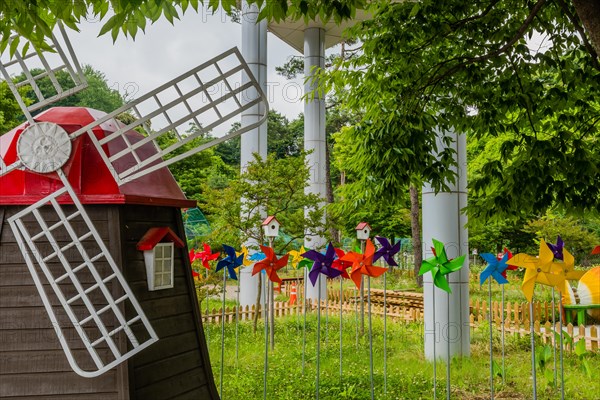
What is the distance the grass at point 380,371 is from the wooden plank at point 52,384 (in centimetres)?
283

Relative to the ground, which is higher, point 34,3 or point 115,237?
point 34,3

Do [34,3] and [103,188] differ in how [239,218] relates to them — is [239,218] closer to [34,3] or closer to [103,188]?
[103,188]

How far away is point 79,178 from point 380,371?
530cm

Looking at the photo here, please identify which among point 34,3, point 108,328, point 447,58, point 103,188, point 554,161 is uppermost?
point 447,58

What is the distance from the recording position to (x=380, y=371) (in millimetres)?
7625

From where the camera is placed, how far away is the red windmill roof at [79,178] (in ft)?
12.4

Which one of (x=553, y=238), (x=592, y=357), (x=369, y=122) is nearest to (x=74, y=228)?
(x=369, y=122)

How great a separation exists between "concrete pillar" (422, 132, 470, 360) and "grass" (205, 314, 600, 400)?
274 mm

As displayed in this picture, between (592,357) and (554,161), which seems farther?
(592,357)

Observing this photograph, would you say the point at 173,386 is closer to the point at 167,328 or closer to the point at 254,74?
the point at 167,328

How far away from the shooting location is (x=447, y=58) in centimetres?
555

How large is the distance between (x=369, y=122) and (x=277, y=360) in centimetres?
417

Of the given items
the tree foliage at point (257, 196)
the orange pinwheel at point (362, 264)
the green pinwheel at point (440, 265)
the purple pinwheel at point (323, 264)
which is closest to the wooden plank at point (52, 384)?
the purple pinwheel at point (323, 264)

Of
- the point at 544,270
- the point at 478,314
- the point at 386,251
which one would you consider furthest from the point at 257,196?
the point at 544,270
